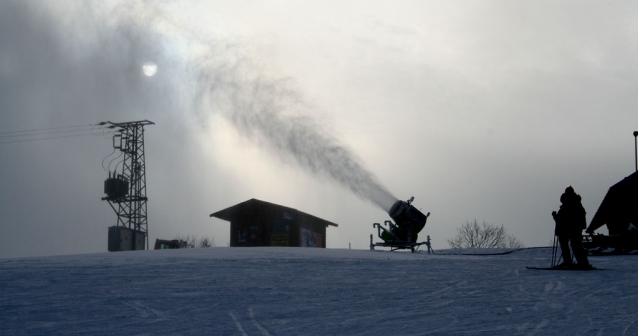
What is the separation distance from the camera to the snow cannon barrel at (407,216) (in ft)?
94.0

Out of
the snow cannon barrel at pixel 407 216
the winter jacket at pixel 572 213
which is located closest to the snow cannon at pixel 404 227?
the snow cannon barrel at pixel 407 216

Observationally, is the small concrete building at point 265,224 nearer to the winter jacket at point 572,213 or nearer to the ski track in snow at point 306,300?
the ski track in snow at point 306,300

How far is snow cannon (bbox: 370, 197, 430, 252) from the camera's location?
2861 cm

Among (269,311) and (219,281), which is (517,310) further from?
(219,281)

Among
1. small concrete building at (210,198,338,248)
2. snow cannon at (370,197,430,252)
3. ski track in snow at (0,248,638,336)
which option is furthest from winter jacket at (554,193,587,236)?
small concrete building at (210,198,338,248)

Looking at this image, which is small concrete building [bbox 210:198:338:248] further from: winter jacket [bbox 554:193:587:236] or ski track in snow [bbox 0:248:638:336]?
winter jacket [bbox 554:193:587:236]

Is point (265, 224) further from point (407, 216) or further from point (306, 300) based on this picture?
point (306, 300)

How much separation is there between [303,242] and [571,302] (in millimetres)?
34623

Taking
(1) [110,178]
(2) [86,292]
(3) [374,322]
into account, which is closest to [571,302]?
(3) [374,322]

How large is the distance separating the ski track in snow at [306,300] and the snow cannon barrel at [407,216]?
14.0 m

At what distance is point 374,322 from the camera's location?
826 cm

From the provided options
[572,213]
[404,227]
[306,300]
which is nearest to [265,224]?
[404,227]

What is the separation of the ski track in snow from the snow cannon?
13994 mm

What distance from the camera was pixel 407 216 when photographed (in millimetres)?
28609
